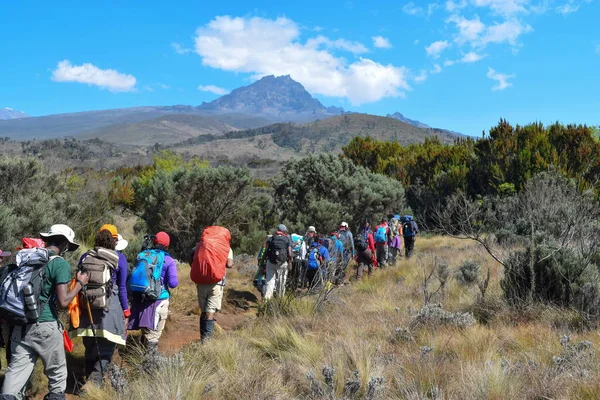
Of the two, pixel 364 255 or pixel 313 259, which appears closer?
pixel 313 259

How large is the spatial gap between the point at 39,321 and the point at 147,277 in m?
1.32

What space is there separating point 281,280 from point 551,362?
4832 millimetres

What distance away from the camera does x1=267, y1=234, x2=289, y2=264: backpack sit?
759cm

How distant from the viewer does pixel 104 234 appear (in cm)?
410

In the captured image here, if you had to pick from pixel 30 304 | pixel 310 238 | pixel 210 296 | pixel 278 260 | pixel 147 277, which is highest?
pixel 30 304

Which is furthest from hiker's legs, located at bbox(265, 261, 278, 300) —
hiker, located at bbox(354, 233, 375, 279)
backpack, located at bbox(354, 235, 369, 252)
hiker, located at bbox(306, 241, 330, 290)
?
backpack, located at bbox(354, 235, 369, 252)

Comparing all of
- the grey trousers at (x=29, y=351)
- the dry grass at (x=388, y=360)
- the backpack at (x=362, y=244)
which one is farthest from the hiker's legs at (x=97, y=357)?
the backpack at (x=362, y=244)

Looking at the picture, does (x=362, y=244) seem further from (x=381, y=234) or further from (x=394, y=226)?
(x=394, y=226)

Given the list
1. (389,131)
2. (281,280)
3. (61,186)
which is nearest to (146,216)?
(61,186)

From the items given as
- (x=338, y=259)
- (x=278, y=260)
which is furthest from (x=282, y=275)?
(x=338, y=259)

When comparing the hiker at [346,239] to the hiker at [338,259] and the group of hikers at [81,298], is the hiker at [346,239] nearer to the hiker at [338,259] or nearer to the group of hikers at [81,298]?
the hiker at [338,259]

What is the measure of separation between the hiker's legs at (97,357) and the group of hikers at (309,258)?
317 centimetres

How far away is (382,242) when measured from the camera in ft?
37.1

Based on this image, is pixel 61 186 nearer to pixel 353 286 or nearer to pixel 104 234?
pixel 104 234
